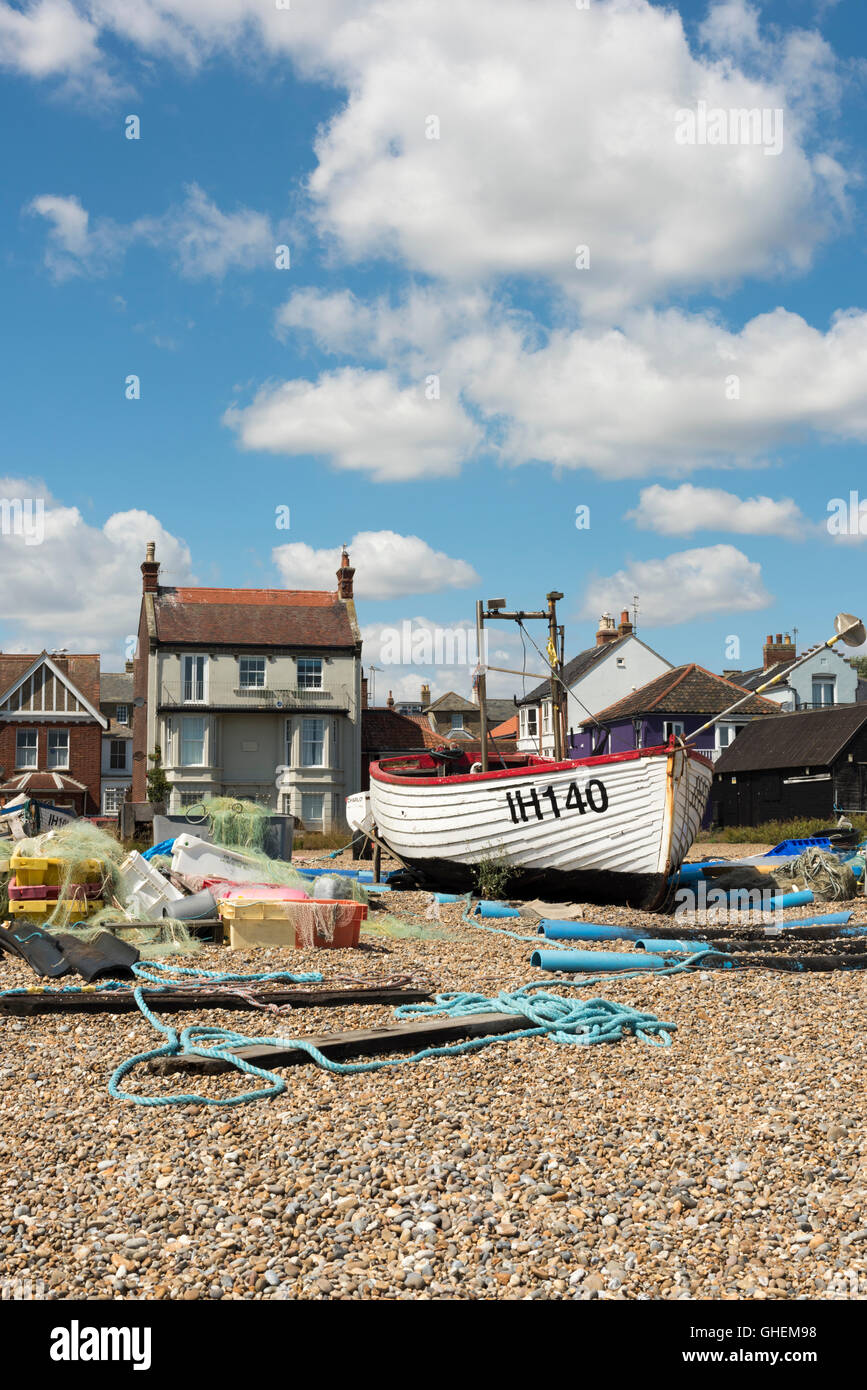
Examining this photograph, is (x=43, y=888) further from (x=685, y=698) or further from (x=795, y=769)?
(x=685, y=698)

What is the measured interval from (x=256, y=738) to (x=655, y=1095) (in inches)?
1505

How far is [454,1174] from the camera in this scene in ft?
15.5

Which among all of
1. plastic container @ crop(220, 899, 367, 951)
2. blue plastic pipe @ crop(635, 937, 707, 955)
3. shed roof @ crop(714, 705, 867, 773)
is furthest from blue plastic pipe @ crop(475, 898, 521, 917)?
shed roof @ crop(714, 705, 867, 773)

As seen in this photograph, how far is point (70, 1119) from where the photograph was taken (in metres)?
5.38

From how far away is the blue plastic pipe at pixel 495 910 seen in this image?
14281 mm

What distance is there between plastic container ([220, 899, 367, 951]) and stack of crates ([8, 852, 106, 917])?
189 centimetres

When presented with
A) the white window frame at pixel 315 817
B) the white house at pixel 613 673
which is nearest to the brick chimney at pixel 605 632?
the white house at pixel 613 673

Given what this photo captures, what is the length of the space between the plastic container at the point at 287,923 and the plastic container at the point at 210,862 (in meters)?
2.26

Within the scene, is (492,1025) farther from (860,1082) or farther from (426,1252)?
(426,1252)

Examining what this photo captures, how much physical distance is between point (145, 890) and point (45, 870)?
3.67ft

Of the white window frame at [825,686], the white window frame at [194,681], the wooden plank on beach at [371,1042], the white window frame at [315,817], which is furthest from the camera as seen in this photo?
the white window frame at [825,686]

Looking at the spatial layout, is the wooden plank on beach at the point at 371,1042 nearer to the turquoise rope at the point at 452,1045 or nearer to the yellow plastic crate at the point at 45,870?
the turquoise rope at the point at 452,1045

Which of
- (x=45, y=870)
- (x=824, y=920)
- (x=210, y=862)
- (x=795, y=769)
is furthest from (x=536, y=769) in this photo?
(x=795, y=769)
